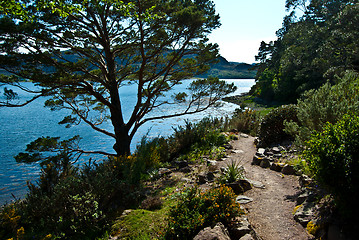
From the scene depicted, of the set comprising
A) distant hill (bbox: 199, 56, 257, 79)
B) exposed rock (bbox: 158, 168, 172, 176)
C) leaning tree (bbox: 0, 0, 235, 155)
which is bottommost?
exposed rock (bbox: 158, 168, 172, 176)

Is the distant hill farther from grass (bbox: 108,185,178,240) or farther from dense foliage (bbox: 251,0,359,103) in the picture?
grass (bbox: 108,185,178,240)

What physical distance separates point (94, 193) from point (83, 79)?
538 centimetres

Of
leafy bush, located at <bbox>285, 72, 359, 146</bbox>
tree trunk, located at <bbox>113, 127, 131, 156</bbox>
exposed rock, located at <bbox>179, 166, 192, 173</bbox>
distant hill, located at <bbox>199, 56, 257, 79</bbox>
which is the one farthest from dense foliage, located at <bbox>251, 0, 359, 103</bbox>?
distant hill, located at <bbox>199, 56, 257, 79</bbox>

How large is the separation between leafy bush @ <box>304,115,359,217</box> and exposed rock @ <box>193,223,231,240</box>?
1.41 m

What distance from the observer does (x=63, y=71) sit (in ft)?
25.8

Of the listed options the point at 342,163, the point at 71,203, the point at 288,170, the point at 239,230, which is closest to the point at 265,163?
the point at 288,170

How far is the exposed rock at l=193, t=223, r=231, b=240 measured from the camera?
2796mm

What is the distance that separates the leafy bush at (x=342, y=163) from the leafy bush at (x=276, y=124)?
5.46 metres

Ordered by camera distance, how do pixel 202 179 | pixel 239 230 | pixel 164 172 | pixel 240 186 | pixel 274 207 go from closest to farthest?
1. pixel 239 230
2. pixel 274 207
3. pixel 240 186
4. pixel 202 179
5. pixel 164 172

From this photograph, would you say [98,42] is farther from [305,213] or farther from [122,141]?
[305,213]

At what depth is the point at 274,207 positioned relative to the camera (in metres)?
3.92

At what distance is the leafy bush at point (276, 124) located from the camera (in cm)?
798

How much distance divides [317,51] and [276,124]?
1807cm

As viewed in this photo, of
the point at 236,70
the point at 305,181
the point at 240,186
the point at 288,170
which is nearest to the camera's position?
the point at 305,181
